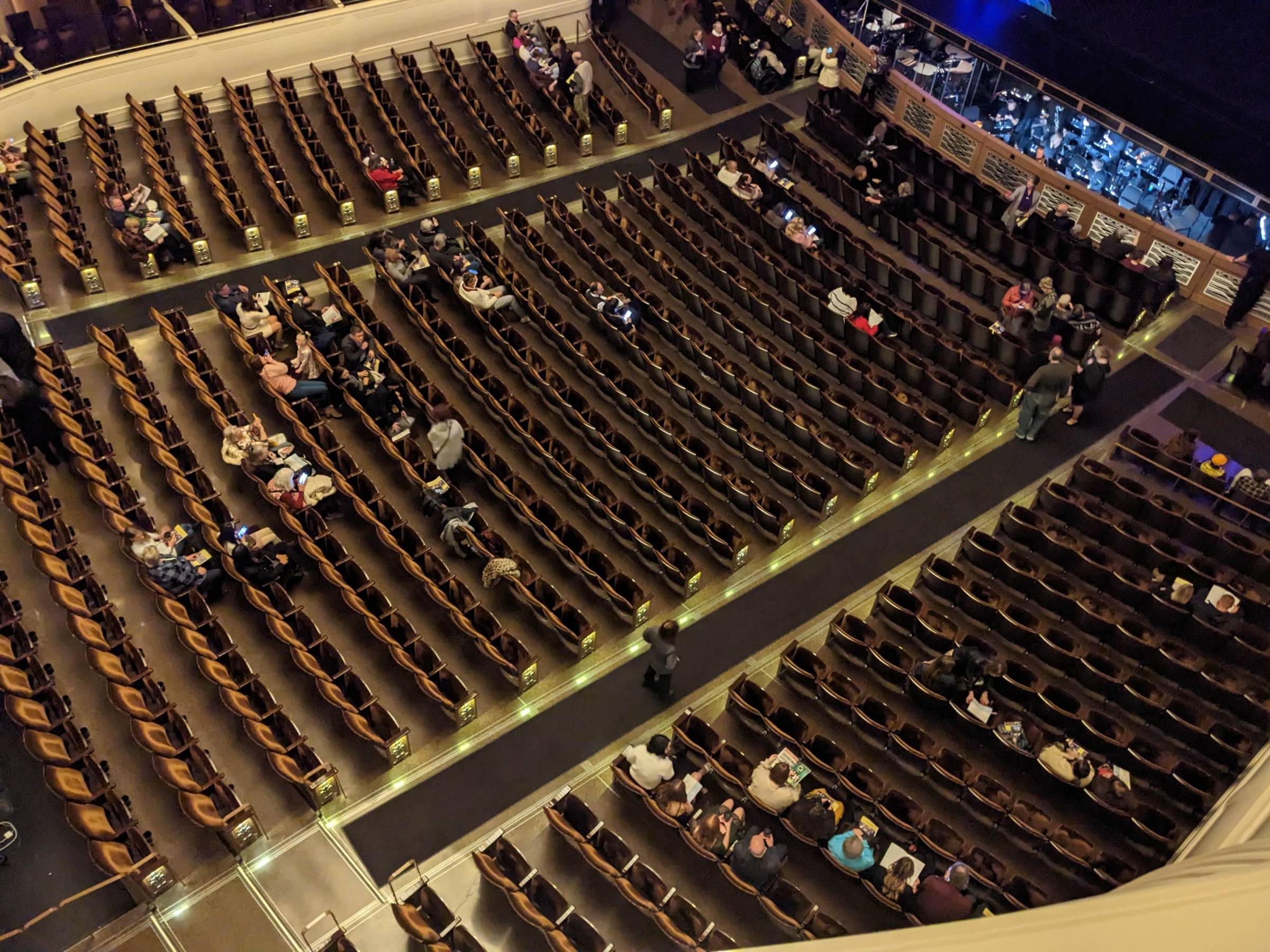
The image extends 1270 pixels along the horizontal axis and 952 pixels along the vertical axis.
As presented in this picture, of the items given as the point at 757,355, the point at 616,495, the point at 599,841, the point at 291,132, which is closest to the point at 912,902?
the point at 599,841

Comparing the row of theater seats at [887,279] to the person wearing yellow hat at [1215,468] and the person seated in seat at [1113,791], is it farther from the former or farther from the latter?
the person seated in seat at [1113,791]

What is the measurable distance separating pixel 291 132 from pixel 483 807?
7210mm

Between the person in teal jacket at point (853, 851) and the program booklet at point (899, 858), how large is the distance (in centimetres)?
6

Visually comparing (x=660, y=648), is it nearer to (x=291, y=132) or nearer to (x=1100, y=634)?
(x=1100, y=634)

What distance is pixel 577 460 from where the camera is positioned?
22.2ft

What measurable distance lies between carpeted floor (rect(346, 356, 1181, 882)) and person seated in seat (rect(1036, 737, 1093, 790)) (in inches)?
62.1

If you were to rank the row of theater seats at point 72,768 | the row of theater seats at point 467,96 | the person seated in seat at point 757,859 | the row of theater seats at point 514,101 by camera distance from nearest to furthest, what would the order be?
the row of theater seats at point 72,768
the person seated in seat at point 757,859
the row of theater seats at point 467,96
the row of theater seats at point 514,101

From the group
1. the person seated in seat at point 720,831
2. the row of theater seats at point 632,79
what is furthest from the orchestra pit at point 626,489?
the row of theater seats at point 632,79

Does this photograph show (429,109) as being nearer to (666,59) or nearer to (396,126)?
(396,126)

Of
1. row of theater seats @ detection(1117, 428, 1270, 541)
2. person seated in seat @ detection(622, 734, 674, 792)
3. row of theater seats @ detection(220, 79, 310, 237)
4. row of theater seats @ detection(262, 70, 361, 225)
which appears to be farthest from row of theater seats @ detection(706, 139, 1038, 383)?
person seated in seat @ detection(622, 734, 674, 792)

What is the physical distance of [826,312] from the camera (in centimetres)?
811

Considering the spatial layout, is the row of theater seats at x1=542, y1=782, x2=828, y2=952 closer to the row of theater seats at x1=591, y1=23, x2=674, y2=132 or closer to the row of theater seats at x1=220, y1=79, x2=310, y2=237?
the row of theater seats at x1=220, y1=79, x2=310, y2=237

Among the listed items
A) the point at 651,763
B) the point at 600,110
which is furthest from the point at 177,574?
the point at 600,110

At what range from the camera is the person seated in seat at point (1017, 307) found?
26.2 feet
